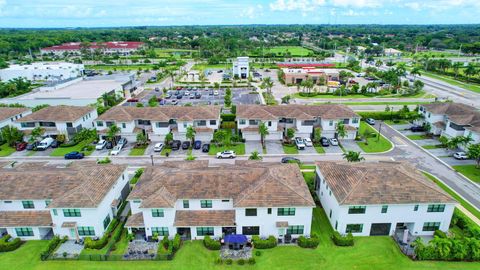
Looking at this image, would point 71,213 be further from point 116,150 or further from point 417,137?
point 417,137

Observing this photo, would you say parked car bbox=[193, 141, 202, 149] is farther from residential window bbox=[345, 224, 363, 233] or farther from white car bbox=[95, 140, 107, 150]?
residential window bbox=[345, 224, 363, 233]

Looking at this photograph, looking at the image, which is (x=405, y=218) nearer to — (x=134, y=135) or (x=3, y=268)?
(x=3, y=268)

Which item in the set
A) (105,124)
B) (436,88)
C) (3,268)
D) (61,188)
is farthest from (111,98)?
(436,88)

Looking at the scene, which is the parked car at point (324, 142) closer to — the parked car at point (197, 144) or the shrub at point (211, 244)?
the parked car at point (197, 144)

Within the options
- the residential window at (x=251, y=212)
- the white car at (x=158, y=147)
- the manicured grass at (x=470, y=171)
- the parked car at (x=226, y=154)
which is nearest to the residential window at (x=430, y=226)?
the manicured grass at (x=470, y=171)

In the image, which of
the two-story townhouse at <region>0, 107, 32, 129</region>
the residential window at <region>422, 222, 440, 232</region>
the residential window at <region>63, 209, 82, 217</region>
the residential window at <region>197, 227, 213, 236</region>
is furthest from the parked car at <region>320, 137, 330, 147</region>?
the two-story townhouse at <region>0, 107, 32, 129</region>

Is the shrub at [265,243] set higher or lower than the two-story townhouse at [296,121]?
lower
